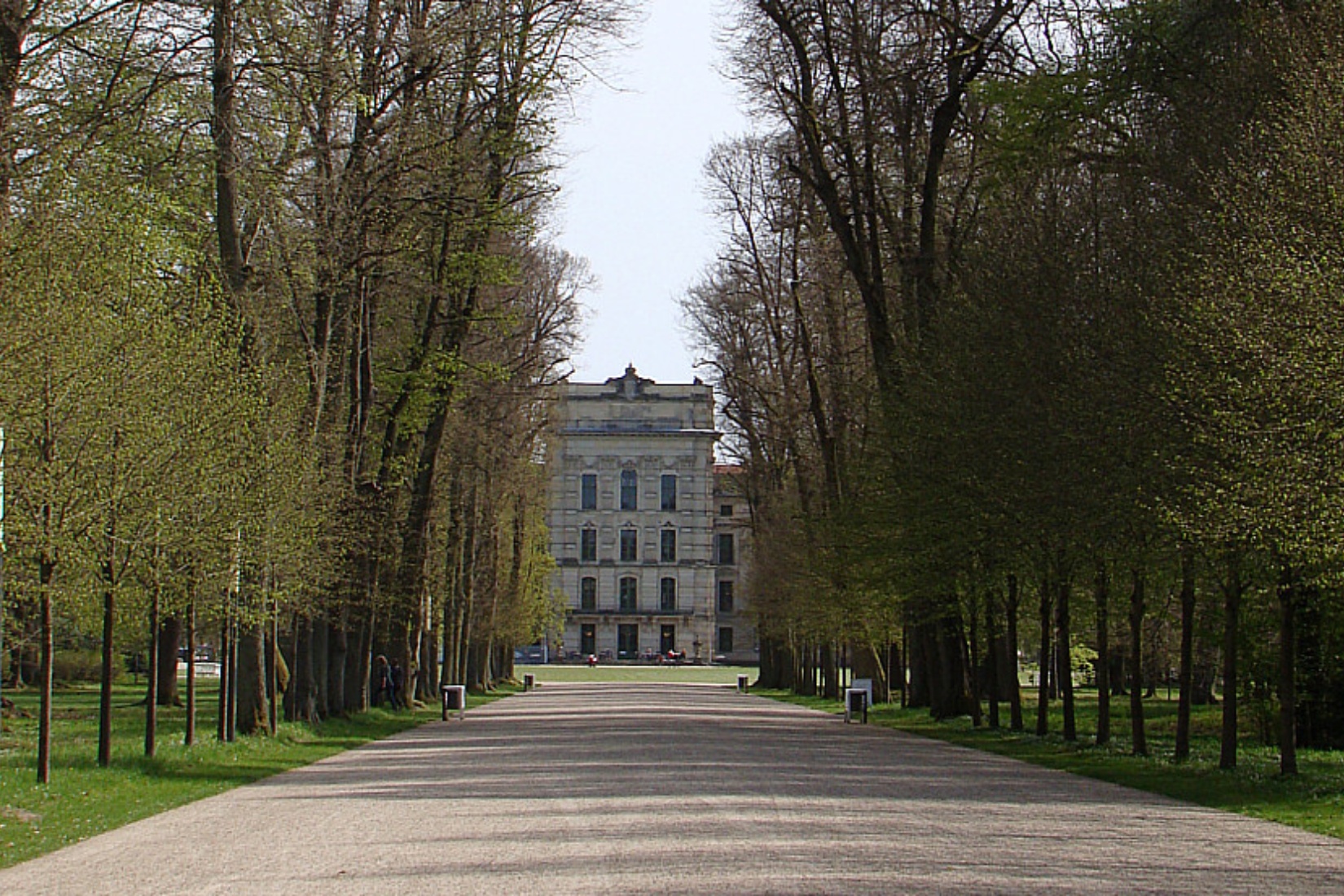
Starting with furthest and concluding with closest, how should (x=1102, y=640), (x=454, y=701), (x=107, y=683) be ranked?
(x=454, y=701), (x=1102, y=640), (x=107, y=683)

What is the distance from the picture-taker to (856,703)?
35312 mm

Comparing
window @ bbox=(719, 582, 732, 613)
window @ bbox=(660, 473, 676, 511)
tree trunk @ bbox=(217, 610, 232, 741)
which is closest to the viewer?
tree trunk @ bbox=(217, 610, 232, 741)

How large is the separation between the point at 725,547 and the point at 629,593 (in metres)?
8.27

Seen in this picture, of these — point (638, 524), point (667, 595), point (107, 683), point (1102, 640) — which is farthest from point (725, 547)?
point (107, 683)

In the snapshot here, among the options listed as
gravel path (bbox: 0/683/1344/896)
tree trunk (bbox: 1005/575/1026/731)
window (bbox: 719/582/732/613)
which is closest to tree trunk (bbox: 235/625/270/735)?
gravel path (bbox: 0/683/1344/896)

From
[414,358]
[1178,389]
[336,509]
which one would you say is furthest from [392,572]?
[1178,389]

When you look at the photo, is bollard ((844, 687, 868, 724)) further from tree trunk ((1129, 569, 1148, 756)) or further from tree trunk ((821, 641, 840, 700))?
tree trunk ((821, 641, 840, 700))

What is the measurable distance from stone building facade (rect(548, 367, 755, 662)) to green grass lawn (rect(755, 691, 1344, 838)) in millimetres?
77979

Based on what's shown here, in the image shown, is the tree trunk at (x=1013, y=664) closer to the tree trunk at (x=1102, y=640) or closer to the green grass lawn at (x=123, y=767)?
the tree trunk at (x=1102, y=640)

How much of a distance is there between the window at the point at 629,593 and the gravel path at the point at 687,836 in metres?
92.9

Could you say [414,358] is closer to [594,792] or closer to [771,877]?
[594,792]

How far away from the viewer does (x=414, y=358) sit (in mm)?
33438

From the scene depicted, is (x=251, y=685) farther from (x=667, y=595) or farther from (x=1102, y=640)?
(x=667, y=595)

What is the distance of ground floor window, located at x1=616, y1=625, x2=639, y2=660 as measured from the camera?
4587 inches
